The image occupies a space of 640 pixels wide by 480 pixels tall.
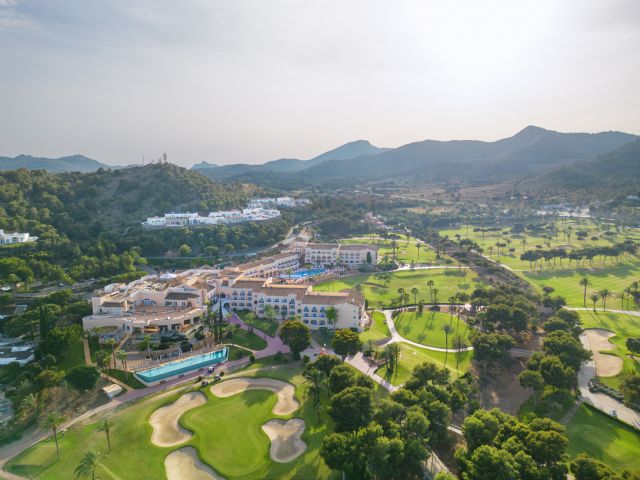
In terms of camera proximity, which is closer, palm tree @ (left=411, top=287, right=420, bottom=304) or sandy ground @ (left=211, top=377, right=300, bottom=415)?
sandy ground @ (left=211, top=377, right=300, bottom=415)

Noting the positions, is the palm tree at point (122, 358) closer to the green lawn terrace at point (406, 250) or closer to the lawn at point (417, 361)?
the lawn at point (417, 361)

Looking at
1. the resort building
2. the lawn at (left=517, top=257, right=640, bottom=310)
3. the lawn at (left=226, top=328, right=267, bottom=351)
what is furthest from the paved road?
the resort building

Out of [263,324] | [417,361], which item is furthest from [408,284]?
[263,324]

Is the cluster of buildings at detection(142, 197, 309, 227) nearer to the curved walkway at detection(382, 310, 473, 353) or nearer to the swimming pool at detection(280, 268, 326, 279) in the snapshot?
the swimming pool at detection(280, 268, 326, 279)

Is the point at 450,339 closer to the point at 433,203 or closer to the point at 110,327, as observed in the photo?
the point at 110,327

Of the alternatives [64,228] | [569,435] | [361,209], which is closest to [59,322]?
[64,228]

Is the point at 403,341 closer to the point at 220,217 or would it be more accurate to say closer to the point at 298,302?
the point at 298,302
